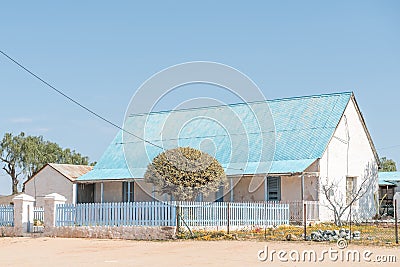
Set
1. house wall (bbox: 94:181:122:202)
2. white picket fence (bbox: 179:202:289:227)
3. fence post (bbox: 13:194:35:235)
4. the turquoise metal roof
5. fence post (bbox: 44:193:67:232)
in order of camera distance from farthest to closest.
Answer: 1. house wall (bbox: 94:181:122:202)
2. the turquoise metal roof
3. fence post (bbox: 13:194:35:235)
4. fence post (bbox: 44:193:67:232)
5. white picket fence (bbox: 179:202:289:227)

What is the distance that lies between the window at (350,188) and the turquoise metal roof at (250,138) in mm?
3481

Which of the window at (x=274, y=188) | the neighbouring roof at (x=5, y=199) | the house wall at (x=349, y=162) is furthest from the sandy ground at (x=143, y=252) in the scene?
the neighbouring roof at (x=5, y=199)

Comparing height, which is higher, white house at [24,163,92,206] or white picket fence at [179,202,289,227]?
white house at [24,163,92,206]

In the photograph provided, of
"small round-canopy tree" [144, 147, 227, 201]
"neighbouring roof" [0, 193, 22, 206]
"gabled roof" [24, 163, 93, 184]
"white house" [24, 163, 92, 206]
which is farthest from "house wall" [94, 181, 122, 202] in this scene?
"neighbouring roof" [0, 193, 22, 206]

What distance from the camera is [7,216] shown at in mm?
26719

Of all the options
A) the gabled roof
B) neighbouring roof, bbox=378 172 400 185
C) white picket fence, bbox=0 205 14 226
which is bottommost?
white picket fence, bbox=0 205 14 226

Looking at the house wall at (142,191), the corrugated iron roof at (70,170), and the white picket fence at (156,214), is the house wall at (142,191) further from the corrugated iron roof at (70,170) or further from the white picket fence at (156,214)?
the white picket fence at (156,214)

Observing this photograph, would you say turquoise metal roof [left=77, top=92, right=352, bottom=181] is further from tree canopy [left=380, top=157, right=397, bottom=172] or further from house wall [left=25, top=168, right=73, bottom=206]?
tree canopy [left=380, top=157, right=397, bottom=172]

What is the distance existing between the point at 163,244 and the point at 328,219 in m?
13.0

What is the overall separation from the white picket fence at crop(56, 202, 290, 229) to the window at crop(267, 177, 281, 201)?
4.90 metres

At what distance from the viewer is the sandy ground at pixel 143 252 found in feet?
49.9

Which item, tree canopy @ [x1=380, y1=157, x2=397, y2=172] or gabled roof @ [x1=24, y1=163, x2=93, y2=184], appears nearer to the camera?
gabled roof @ [x1=24, y1=163, x2=93, y2=184]

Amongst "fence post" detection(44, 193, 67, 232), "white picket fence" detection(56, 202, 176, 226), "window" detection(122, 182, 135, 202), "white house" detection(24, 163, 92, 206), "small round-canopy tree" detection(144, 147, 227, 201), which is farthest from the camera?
"white house" detection(24, 163, 92, 206)

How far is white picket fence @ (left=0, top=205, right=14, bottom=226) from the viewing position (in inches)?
1046
